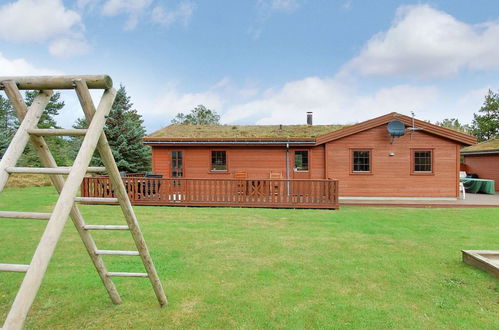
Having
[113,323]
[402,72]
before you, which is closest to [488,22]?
[402,72]

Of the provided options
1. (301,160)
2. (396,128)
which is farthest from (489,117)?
(301,160)

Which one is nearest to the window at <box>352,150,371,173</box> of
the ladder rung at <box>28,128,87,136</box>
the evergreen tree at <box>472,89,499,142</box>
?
the ladder rung at <box>28,128,87,136</box>

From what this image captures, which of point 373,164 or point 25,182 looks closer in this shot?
point 373,164

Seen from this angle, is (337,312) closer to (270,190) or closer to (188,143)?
(270,190)

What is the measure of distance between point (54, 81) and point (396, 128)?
1212cm

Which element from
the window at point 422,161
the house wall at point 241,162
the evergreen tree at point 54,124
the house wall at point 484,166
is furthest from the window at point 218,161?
the evergreen tree at point 54,124

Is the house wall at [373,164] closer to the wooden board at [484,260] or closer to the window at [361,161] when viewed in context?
the window at [361,161]

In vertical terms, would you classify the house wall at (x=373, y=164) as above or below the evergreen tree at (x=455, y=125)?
below

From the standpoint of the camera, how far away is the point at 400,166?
12172 millimetres

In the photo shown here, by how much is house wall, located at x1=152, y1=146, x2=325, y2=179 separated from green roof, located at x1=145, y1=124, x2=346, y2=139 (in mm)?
594

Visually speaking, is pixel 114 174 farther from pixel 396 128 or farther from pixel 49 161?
pixel 396 128

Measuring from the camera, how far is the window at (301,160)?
42.1 ft

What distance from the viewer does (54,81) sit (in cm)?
187

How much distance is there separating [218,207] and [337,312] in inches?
291
